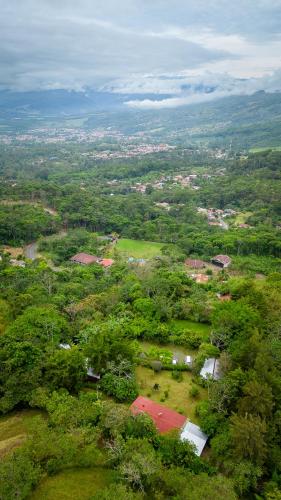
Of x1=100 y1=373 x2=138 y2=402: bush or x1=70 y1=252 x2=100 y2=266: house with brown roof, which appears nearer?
x1=100 y1=373 x2=138 y2=402: bush

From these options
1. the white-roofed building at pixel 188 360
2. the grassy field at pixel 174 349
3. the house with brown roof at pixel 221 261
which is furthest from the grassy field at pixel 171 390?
the house with brown roof at pixel 221 261

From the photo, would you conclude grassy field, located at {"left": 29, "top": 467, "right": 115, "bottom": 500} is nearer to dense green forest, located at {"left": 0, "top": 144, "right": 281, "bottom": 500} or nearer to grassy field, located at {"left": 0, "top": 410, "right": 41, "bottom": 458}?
dense green forest, located at {"left": 0, "top": 144, "right": 281, "bottom": 500}

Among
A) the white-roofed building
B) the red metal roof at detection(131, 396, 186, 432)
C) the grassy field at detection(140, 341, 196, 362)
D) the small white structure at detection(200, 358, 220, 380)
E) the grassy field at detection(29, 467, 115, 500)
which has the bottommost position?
the grassy field at detection(140, 341, 196, 362)

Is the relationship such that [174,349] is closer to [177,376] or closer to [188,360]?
[188,360]

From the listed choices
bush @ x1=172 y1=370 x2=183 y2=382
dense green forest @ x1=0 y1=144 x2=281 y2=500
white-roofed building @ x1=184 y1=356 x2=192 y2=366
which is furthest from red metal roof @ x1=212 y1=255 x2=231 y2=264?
bush @ x1=172 y1=370 x2=183 y2=382

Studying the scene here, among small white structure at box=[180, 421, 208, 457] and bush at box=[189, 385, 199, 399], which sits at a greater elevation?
small white structure at box=[180, 421, 208, 457]

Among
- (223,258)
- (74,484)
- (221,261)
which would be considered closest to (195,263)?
(221,261)

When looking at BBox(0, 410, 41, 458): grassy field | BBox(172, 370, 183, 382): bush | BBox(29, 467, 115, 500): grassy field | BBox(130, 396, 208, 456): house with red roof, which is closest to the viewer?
BBox(29, 467, 115, 500): grassy field
